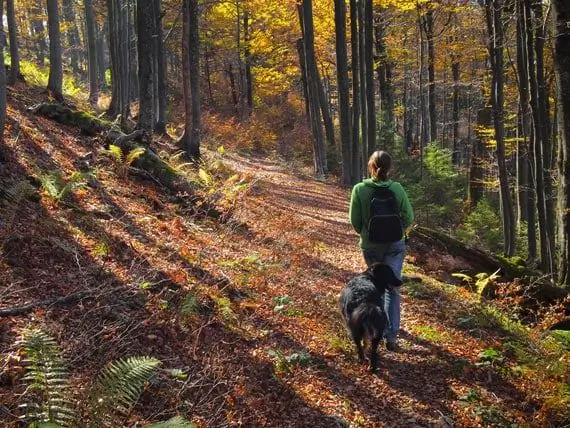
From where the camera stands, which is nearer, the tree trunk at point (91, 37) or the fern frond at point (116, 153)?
the fern frond at point (116, 153)

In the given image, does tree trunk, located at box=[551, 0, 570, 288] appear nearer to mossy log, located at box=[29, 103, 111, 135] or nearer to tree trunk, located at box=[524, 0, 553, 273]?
tree trunk, located at box=[524, 0, 553, 273]

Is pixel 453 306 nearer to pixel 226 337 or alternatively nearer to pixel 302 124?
pixel 226 337

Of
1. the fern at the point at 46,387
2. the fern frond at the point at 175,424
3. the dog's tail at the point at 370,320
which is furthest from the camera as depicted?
the dog's tail at the point at 370,320

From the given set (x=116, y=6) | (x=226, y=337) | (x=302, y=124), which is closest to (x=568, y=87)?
(x=226, y=337)

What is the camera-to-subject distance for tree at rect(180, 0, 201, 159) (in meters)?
15.4

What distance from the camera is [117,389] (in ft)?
11.3

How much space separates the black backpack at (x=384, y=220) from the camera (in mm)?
5383

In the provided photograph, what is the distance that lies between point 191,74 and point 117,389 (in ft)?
46.0

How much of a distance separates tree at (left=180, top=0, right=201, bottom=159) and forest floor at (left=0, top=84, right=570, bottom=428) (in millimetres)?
6984

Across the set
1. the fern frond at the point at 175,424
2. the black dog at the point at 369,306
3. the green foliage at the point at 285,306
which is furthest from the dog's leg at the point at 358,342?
the fern frond at the point at 175,424

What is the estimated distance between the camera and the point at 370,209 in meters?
5.44

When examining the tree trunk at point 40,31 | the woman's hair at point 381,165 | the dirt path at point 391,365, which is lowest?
the dirt path at point 391,365

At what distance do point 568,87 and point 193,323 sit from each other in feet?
20.9

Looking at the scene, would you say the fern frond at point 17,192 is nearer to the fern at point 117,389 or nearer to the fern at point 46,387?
the fern at point 46,387
